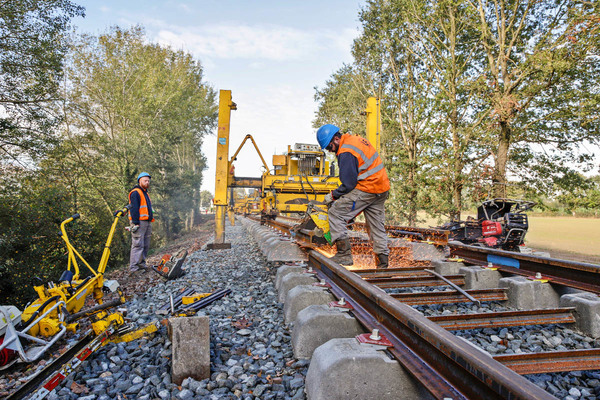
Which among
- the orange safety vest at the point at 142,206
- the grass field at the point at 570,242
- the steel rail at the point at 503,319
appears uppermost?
the orange safety vest at the point at 142,206

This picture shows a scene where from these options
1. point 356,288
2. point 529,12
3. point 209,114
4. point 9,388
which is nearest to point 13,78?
point 9,388

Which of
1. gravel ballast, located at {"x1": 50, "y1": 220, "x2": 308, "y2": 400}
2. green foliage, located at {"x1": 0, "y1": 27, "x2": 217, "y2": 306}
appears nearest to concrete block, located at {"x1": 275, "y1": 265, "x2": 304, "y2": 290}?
gravel ballast, located at {"x1": 50, "y1": 220, "x2": 308, "y2": 400}

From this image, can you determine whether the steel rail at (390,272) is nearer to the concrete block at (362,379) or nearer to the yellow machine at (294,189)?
the concrete block at (362,379)

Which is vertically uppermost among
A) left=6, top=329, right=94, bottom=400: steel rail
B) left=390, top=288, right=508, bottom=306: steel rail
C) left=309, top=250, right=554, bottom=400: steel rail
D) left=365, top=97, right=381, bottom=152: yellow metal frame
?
left=365, top=97, right=381, bottom=152: yellow metal frame

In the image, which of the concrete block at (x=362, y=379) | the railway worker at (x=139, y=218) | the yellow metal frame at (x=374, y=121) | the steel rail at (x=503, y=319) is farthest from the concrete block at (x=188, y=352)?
the yellow metal frame at (x=374, y=121)

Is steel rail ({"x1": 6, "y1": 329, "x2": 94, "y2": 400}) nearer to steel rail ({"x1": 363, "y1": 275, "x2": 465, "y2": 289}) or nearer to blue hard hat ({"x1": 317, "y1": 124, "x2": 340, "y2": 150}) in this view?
steel rail ({"x1": 363, "y1": 275, "x2": 465, "y2": 289})

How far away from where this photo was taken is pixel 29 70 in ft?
36.7

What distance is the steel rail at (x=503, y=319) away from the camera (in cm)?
253

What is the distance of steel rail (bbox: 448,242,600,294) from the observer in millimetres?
3217

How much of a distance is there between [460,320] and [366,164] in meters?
2.16

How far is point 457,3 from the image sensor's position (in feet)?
40.7

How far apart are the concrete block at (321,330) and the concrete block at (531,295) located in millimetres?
1894

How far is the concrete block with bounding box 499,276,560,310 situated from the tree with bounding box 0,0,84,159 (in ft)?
45.7

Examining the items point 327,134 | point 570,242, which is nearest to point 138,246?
point 327,134
